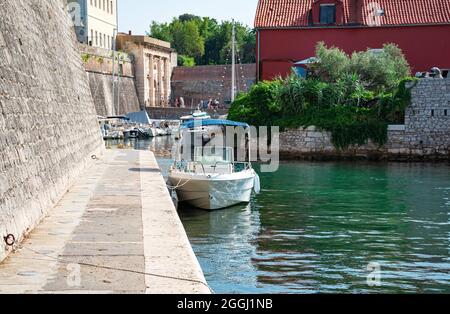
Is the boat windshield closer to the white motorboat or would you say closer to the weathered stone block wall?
the white motorboat

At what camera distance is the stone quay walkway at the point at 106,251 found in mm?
6805

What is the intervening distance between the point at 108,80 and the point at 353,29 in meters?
27.7

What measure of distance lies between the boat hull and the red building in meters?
22.5

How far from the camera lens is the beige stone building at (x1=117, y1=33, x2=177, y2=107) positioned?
236 feet

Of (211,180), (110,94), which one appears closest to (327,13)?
(211,180)

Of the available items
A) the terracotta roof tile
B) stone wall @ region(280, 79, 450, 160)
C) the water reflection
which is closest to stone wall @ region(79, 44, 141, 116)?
the terracotta roof tile

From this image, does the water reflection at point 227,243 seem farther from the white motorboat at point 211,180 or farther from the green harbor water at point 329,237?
the white motorboat at point 211,180

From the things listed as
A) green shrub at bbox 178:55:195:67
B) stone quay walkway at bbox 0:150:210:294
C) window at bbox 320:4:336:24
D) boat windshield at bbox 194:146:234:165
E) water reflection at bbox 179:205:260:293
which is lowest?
water reflection at bbox 179:205:260:293

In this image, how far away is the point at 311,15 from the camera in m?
40.9

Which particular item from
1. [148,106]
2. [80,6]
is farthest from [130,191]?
[148,106]

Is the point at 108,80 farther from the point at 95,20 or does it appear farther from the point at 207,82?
the point at 207,82

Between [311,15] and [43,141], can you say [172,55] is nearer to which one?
[311,15]

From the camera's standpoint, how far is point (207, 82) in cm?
7981

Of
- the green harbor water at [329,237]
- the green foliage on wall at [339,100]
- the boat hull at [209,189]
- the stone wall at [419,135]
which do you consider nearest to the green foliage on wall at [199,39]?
the green foliage on wall at [339,100]
